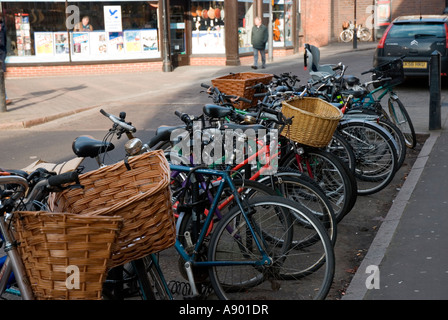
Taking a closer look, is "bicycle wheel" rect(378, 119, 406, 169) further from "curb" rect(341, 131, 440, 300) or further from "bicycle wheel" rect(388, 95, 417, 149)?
"bicycle wheel" rect(388, 95, 417, 149)

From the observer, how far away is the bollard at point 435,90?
935cm

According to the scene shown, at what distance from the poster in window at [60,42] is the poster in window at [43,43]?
6.0 inches

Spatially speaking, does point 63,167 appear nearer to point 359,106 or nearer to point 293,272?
point 293,272

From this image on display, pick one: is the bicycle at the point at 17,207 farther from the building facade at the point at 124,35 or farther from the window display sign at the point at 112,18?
the window display sign at the point at 112,18

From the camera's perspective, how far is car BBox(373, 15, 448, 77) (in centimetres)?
1456

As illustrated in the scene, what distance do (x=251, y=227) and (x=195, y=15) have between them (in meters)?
20.1

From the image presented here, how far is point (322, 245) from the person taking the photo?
3.82 m

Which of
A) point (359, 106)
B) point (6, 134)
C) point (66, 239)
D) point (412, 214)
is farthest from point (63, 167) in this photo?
point (6, 134)

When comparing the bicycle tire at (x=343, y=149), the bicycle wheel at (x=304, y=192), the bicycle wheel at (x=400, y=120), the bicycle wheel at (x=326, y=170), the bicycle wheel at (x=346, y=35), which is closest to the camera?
the bicycle wheel at (x=304, y=192)

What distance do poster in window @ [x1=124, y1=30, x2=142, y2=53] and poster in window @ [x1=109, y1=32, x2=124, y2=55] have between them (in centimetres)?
18

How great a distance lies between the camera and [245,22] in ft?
79.5

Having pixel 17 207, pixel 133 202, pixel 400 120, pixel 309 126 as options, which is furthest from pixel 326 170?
pixel 400 120

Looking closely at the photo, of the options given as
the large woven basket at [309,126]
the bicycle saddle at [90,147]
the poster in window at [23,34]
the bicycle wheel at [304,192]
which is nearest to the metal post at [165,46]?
the poster in window at [23,34]

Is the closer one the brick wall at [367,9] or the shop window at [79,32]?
the shop window at [79,32]
